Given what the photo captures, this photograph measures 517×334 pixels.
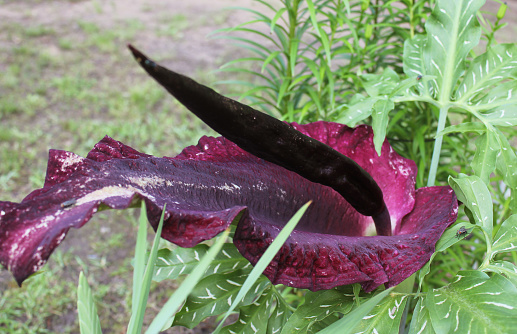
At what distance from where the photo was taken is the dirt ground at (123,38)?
2.02 meters

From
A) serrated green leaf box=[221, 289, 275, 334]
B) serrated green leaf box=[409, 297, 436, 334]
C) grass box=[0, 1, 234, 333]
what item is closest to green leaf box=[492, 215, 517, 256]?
serrated green leaf box=[409, 297, 436, 334]

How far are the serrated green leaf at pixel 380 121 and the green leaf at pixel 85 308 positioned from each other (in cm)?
43

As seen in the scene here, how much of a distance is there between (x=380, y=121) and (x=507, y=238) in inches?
9.2

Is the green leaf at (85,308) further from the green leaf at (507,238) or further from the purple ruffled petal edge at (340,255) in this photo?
the green leaf at (507,238)

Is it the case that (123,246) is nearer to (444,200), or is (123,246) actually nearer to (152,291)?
(152,291)

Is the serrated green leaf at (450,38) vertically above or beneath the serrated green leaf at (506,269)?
above

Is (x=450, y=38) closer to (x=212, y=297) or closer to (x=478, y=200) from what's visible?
(x=478, y=200)

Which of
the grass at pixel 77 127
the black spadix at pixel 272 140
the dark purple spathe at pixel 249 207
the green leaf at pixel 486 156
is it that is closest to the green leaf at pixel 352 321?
the dark purple spathe at pixel 249 207

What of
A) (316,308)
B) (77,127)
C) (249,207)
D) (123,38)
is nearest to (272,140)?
(249,207)

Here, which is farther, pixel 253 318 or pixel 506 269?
pixel 253 318

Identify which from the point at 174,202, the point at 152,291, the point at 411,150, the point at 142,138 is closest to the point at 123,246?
the point at 152,291

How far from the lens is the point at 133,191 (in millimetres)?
515

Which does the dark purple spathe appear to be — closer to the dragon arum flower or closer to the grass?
the dragon arum flower

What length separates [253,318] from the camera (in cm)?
74
